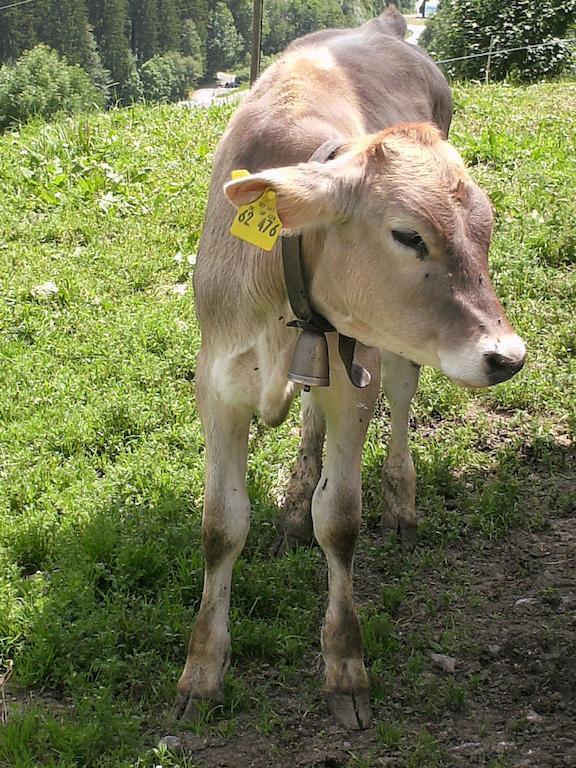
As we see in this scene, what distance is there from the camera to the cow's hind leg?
4.82 metres

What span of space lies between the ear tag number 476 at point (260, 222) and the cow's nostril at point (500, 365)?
76cm

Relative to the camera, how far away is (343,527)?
3.90 meters

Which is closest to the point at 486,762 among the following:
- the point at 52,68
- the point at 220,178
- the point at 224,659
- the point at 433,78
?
the point at 224,659

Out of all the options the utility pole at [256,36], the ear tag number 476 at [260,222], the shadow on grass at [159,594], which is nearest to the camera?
the ear tag number 476 at [260,222]

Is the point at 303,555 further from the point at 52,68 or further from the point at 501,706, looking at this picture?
the point at 52,68

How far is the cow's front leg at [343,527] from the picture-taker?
3.80 metres

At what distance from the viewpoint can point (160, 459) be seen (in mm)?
5355

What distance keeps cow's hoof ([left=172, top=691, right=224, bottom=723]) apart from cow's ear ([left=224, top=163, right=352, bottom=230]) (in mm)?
1750

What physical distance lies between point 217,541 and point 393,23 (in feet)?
11.1

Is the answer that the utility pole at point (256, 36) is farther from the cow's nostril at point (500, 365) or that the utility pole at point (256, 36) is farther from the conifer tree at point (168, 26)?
the conifer tree at point (168, 26)

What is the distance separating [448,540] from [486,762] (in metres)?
1.47

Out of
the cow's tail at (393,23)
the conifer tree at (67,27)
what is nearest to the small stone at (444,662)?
the cow's tail at (393,23)

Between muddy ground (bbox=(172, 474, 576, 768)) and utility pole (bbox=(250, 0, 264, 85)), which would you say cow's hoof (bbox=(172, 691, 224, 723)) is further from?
utility pole (bbox=(250, 0, 264, 85))

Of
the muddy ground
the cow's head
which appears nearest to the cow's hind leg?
the muddy ground
